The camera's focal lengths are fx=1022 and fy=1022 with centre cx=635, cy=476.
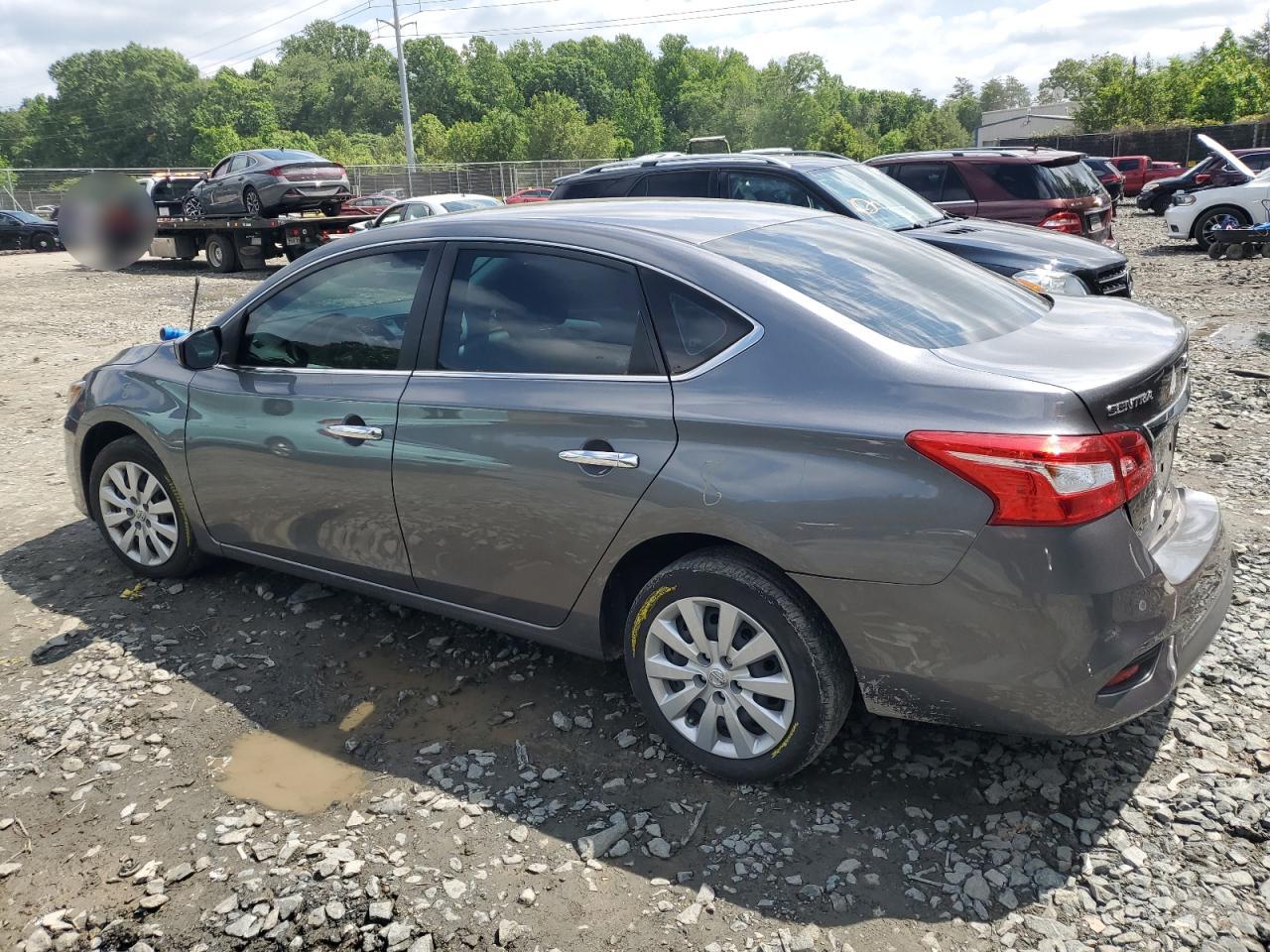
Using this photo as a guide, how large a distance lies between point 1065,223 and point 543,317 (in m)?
9.46

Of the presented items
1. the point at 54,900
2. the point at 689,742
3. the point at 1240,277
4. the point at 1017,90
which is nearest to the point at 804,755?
the point at 689,742

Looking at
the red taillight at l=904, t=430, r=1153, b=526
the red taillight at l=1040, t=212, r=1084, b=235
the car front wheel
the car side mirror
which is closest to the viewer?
the red taillight at l=904, t=430, r=1153, b=526

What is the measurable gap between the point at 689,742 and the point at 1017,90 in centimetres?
17094

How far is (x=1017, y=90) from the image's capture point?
153 meters

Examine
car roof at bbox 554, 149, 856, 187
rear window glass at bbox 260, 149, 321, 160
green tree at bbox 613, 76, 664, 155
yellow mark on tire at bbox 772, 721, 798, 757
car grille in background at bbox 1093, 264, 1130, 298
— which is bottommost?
yellow mark on tire at bbox 772, 721, 798, 757

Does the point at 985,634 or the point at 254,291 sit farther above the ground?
the point at 254,291

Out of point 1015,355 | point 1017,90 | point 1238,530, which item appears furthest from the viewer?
point 1017,90

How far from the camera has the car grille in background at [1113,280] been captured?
8094 millimetres

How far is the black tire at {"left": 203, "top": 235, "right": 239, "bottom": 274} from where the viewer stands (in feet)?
72.9

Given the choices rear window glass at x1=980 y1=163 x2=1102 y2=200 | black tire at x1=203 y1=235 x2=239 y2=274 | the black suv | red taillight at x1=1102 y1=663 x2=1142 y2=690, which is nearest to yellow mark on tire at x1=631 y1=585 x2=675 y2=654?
red taillight at x1=1102 y1=663 x2=1142 y2=690

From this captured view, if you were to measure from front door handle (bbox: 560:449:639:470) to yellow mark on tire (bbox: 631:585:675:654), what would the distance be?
0.39m

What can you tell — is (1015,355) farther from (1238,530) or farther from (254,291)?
(254,291)

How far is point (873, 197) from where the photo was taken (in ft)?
28.1

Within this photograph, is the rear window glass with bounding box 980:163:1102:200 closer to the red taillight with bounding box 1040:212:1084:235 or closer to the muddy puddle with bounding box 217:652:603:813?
the red taillight with bounding box 1040:212:1084:235
